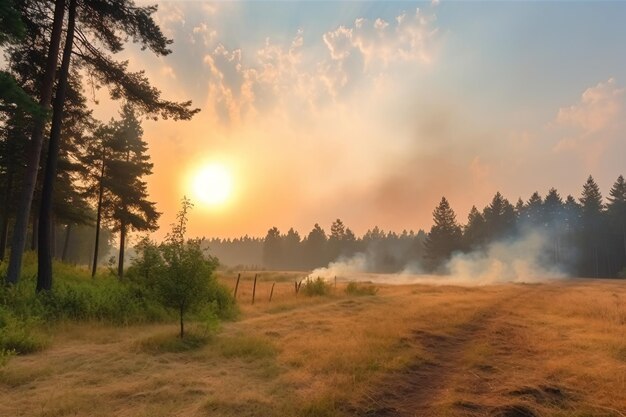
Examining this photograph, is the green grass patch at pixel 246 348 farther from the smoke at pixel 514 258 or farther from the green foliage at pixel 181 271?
the smoke at pixel 514 258

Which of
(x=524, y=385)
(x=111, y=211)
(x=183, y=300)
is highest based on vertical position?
(x=111, y=211)

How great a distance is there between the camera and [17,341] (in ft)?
35.4

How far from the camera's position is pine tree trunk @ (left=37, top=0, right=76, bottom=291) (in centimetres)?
1573

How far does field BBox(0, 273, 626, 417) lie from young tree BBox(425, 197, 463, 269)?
70.8 m

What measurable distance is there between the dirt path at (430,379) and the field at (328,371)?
0.03m

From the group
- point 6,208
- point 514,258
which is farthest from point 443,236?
point 6,208

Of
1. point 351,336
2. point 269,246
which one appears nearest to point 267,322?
point 351,336

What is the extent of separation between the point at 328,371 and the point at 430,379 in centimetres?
265

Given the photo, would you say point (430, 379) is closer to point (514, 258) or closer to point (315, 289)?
point (315, 289)

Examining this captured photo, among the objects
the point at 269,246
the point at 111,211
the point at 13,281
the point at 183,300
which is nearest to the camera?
the point at 183,300

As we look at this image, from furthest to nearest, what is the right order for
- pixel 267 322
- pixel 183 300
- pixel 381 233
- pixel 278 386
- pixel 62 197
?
pixel 381 233
pixel 62 197
pixel 267 322
pixel 183 300
pixel 278 386

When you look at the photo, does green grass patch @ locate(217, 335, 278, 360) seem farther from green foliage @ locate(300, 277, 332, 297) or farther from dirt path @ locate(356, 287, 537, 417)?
green foliage @ locate(300, 277, 332, 297)

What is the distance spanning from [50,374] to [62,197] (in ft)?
76.1

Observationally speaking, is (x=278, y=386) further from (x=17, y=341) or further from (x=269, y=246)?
(x=269, y=246)
